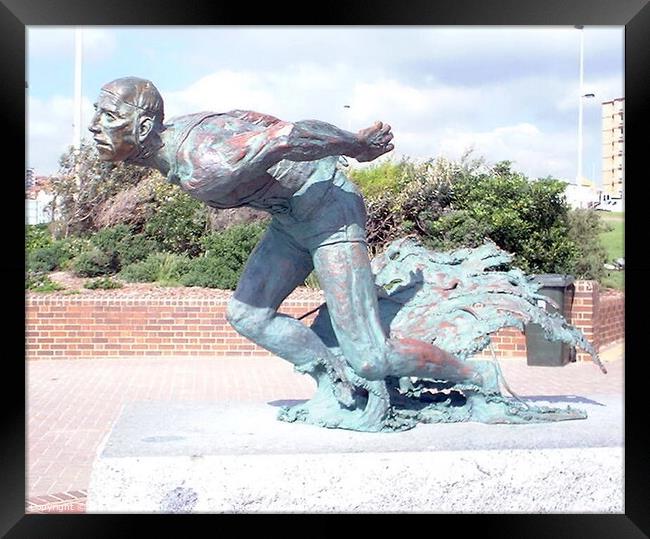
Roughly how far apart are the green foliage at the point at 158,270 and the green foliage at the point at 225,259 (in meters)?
0.21

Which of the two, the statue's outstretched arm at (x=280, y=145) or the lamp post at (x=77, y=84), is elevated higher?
the lamp post at (x=77, y=84)

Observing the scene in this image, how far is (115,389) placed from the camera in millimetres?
9336

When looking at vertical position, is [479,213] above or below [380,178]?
below

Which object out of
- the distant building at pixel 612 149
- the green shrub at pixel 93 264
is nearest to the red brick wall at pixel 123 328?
the green shrub at pixel 93 264

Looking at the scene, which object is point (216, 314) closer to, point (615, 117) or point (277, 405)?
point (277, 405)

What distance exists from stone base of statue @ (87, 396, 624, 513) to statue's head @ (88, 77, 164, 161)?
1558mm

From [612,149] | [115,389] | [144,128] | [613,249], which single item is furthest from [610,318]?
[144,128]

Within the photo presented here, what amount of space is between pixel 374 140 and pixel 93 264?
10.5 m

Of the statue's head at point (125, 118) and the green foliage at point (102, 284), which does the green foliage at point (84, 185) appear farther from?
the statue's head at point (125, 118)

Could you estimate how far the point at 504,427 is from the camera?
503cm

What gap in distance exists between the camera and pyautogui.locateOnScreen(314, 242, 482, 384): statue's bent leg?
190 inches

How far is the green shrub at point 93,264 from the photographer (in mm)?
14086

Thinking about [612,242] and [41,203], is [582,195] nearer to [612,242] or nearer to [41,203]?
[612,242]

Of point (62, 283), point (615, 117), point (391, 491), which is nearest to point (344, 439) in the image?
point (391, 491)
